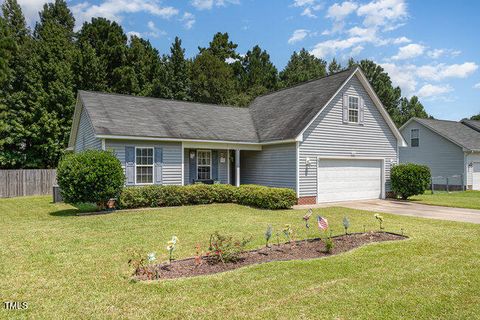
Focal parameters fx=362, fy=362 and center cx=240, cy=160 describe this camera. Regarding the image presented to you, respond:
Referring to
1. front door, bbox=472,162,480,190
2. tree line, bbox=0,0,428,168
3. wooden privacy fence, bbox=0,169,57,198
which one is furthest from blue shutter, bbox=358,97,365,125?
tree line, bbox=0,0,428,168

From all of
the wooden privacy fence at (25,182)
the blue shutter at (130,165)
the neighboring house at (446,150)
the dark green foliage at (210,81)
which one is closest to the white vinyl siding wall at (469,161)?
the neighboring house at (446,150)

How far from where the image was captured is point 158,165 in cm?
1631

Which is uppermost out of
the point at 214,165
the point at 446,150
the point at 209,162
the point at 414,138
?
the point at 414,138

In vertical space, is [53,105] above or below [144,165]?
above

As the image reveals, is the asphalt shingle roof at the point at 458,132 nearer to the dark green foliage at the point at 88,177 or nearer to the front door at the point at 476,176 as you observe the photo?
the front door at the point at 476,176

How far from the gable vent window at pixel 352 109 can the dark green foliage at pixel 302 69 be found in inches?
1063

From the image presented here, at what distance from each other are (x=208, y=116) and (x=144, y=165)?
5.68 metres

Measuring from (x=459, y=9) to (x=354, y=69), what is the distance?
17.0ft

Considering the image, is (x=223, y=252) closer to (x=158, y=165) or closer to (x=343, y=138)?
(x=158, y=165)

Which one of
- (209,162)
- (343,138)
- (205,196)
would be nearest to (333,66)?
(343,138)

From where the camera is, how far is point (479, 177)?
28266 mm

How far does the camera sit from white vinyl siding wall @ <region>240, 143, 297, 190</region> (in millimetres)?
16859

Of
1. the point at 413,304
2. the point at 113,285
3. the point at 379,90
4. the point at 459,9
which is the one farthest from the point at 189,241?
the point at 379,90

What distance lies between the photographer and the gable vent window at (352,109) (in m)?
18.0
